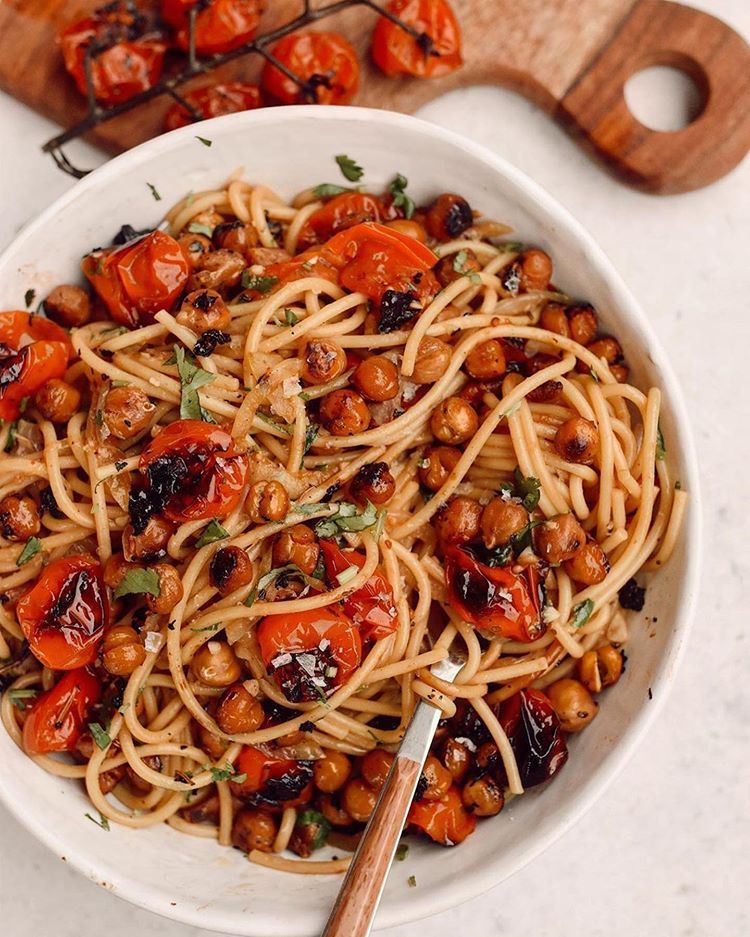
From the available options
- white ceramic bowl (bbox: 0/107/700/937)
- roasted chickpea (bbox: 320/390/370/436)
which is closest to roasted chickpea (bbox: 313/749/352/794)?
white ceramic bowl (bbox: 0/107/700/937)

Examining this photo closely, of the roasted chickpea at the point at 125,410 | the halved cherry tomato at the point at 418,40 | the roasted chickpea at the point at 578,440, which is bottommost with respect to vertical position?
the roasted chickpea at the point at 125,410

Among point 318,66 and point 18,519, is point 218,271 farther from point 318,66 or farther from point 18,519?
point 318,66

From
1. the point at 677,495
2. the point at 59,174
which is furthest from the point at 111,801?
the point at 59,174

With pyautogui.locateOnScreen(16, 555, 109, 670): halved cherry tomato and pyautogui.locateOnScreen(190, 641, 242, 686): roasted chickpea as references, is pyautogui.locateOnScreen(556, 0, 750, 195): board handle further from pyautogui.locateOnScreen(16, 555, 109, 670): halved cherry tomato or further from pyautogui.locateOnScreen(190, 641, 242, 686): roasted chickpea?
pyautogui.locateOnScreen(16, 555, 109, 670): halved cherry tomato

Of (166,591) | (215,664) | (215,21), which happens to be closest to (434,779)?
(215,664)

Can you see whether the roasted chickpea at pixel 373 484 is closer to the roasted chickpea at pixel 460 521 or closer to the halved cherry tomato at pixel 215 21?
the roasted chickpea at pixel 460 521

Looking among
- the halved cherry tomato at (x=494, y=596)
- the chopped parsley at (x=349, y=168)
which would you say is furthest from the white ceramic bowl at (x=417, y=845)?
the halved cherry tomato at (x=494, y=596)
